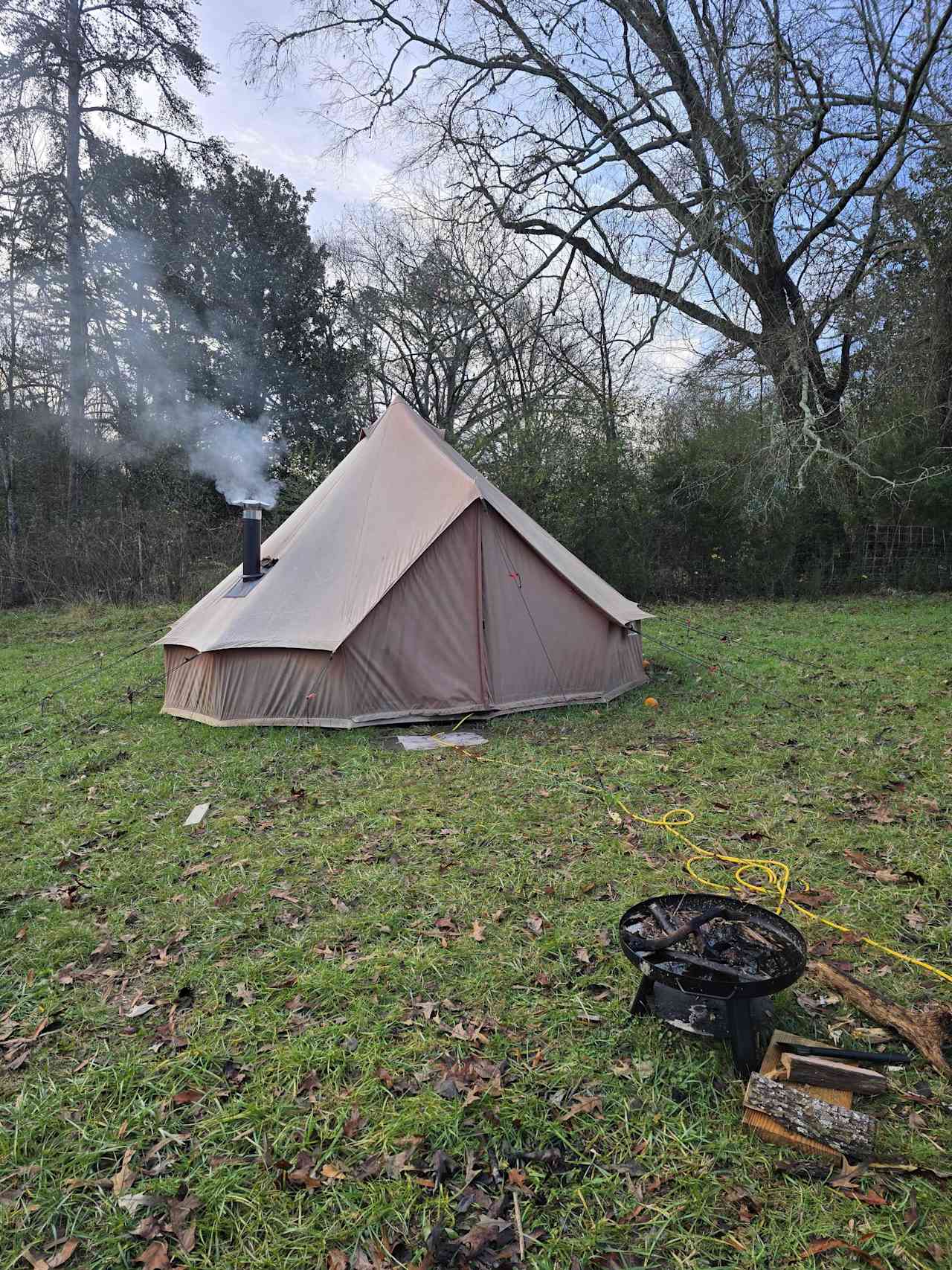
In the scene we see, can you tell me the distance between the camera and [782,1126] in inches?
69.2

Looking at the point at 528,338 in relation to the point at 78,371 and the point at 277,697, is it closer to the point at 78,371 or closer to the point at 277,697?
the point at 78,371

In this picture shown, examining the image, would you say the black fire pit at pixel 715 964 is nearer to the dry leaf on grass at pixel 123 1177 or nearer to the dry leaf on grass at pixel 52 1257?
the dry leaf on grass at pixel 123 1177

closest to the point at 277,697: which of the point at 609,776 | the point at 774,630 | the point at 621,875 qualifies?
the point at 609,776

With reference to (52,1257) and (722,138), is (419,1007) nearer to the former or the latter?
(52,1257)

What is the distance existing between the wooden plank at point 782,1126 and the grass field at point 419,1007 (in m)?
0.03

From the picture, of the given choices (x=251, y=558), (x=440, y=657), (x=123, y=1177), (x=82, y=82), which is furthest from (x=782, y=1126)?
(x=82, y=82)

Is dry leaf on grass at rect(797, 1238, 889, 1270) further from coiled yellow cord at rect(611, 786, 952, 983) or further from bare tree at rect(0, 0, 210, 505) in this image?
bare tree at rect(0, 0, 210, 505)

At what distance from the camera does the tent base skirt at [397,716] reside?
218 inches

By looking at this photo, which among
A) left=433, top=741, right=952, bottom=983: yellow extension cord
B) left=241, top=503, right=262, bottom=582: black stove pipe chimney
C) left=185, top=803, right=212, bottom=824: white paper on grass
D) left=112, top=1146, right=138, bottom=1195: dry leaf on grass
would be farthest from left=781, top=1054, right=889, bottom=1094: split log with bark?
left=241, top=503, right=262, bottom=582: black stove pipe chimney

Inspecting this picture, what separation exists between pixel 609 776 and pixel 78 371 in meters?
12.5

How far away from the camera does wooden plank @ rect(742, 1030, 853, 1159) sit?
5.67 ft

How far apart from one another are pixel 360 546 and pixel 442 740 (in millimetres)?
1722

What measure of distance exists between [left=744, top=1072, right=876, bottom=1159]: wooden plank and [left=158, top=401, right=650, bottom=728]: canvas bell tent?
13.3 feet

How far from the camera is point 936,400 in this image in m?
11.4
